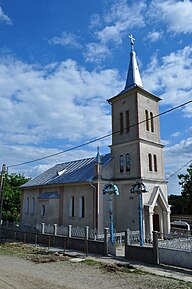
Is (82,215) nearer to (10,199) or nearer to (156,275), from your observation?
(156,275)

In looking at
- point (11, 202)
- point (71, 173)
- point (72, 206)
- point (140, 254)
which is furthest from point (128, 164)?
point (11, 202)

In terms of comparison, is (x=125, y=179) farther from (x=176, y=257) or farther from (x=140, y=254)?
(x=176, y=257)

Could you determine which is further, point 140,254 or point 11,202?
point 11,202

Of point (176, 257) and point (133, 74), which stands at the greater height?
point (133, 74)

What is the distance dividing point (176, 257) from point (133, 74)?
19059mm

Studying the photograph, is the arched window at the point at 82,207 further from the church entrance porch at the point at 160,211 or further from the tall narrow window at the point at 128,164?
the church entrance porch at the point at 160,211

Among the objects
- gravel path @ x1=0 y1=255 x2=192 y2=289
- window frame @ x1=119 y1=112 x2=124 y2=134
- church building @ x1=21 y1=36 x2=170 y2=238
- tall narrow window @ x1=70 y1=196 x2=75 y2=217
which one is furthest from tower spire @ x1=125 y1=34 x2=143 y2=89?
gravel path @ x1=0 y1=255 x2=192 y2=289

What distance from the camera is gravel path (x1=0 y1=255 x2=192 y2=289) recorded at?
32.4ft

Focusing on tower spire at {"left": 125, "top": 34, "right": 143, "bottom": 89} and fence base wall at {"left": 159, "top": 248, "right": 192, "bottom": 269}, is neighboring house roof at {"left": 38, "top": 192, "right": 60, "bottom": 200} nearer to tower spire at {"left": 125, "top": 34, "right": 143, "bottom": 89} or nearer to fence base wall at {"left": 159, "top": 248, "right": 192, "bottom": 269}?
tower spire at {"left": 125, "top": 34, "right": 143, "bottom": 89}

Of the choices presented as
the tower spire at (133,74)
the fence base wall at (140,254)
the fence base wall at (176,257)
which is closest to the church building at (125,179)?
the tower spire at (133,74)

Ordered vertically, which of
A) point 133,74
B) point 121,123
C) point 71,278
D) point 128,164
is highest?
point 133,74

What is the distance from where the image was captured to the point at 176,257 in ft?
42.4

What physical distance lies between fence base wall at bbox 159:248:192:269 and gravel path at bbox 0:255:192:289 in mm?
2089

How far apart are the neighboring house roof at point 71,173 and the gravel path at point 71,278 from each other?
36.8 feet
